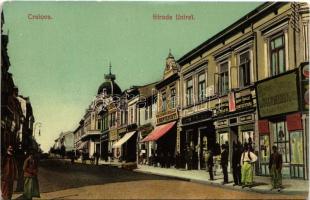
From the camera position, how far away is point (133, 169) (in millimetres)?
16156

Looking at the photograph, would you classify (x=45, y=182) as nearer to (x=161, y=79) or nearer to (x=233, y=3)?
(x=161, y=79)

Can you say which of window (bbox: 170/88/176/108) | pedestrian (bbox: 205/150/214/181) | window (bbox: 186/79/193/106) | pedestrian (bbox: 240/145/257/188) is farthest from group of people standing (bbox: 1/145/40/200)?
Answer: window (bbox: 170/88/176/108)

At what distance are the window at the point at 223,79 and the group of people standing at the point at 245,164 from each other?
5.24ft

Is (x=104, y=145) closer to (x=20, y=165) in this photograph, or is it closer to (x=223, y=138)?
(x=223, y=138)

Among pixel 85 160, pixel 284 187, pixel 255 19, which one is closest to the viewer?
pixel 284 187

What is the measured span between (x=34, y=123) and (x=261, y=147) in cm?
Answer: 601

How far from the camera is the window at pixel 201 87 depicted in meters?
14.7

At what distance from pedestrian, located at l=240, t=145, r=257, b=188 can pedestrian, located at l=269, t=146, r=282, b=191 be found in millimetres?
561

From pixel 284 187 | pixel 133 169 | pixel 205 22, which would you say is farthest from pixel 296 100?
pixel 133 169

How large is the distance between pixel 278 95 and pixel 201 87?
9.72 ft

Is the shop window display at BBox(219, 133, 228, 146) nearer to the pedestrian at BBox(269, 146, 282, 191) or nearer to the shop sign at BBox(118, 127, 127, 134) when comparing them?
the pedestrian at BBox(269, 146, 282, 191)

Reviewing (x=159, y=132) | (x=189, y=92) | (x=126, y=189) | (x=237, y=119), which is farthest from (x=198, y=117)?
(x=126, y=189)

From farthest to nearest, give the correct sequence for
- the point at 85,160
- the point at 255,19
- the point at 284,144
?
the point at 85,160
the point at 255,19
the point at 284,144

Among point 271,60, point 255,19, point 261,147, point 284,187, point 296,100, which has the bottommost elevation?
point 284,187
